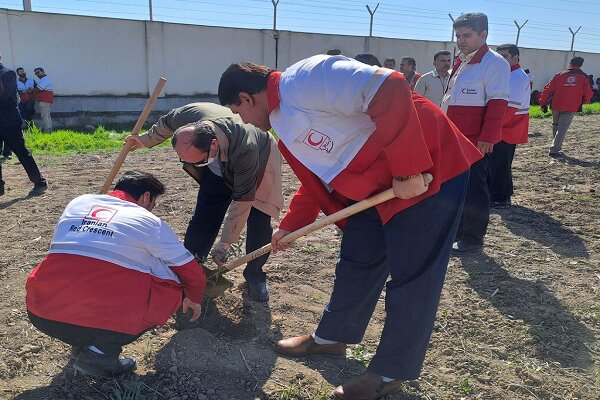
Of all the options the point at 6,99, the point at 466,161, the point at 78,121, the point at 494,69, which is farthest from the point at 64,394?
the point at 78,121

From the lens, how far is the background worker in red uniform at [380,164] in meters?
1.94

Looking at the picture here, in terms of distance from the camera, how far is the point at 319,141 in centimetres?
209

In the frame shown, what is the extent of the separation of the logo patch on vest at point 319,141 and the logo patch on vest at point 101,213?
0.91 m

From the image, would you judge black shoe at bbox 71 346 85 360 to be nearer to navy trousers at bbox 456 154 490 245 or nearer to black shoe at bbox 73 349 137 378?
black shoe at bbox 73 349 137 378

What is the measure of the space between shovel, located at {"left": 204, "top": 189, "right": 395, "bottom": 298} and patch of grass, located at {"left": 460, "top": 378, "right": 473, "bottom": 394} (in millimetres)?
1058

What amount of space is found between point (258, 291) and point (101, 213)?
4.53ft

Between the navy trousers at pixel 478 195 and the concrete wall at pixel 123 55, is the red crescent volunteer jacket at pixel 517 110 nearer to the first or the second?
the navy trousers at pixel 478 195

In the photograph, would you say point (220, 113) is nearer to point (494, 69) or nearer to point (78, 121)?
point (494, 69)

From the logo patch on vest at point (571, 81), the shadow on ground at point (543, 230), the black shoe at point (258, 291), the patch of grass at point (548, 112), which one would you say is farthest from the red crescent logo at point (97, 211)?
the patch of grass at point (548, 112)

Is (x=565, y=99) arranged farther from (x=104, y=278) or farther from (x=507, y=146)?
(x=104, y=278)

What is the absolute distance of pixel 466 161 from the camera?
2197 millimetres

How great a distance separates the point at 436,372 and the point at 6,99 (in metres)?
5.48

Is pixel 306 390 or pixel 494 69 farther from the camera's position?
pixel 494 69

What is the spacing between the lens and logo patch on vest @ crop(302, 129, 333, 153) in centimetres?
Result: 208
